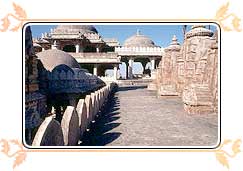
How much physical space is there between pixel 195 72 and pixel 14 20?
913 cm

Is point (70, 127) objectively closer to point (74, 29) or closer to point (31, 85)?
point (31, 85)

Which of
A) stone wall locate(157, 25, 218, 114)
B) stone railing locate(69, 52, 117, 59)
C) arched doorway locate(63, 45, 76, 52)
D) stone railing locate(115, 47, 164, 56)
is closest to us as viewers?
stone wall locate(157, 25, 218, 114)

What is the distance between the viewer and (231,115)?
14.1ft

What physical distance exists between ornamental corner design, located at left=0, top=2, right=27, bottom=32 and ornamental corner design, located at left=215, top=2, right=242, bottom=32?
10.2 ft

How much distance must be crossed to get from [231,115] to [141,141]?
7.50 ft

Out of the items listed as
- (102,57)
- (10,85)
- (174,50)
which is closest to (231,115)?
(10,85)

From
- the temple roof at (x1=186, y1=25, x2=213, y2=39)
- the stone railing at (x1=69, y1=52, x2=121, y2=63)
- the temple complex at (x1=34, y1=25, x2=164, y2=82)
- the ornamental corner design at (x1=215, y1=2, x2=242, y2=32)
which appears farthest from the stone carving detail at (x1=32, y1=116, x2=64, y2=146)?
the stone railing at (x1=69, y1=52, x2=121, y2=63)

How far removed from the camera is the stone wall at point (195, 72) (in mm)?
9031

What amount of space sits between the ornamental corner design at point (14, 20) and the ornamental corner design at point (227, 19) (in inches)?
122

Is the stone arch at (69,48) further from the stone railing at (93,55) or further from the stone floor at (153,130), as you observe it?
the stone floor at (153,130)

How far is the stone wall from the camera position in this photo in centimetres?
903

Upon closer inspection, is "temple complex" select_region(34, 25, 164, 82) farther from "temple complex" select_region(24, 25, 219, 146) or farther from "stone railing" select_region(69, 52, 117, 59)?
"temple complex" select_region(24, 25, 219, 146)

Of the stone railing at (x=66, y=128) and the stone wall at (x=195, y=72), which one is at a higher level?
the stone wall at (x=195, y=72)

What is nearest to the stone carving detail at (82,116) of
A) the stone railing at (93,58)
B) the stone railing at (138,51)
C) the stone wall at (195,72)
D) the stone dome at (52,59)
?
the stone wall at (195,72)
